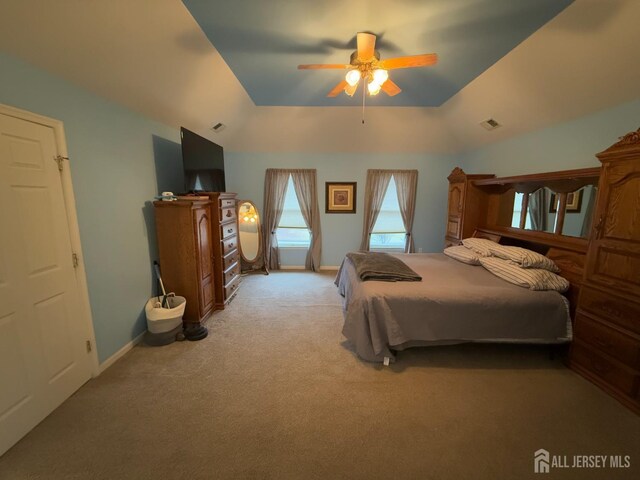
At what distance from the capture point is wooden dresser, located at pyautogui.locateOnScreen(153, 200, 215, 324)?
9.23 ft

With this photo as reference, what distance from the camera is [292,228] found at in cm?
538

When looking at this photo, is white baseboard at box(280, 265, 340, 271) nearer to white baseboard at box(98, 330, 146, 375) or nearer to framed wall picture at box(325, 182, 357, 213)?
framed wall picture at box(325, 182, 357, 213)

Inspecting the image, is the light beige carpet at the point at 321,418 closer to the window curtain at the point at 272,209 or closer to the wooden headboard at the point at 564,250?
the wooden headboard at the point at 564,250

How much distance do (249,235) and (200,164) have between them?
6.43 feet

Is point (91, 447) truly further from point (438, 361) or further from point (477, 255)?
point (477, 255)

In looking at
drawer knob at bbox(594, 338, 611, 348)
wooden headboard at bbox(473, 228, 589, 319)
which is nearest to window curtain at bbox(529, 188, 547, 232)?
wooden headboard at bbox(473, 228, 589, 319)

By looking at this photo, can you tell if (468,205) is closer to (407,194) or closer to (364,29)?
(407,194)

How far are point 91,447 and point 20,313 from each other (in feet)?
3.15

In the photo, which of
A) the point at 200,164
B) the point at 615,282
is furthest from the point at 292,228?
the point at 615,282

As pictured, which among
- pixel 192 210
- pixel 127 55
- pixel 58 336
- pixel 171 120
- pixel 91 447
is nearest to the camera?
pixel 91 447

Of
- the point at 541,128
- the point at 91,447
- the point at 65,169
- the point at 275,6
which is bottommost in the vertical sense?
the point at 91,447

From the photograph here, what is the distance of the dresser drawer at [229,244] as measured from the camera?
3.53m

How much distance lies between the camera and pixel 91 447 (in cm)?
158

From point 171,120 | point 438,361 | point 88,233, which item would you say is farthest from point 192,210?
point 438,361
